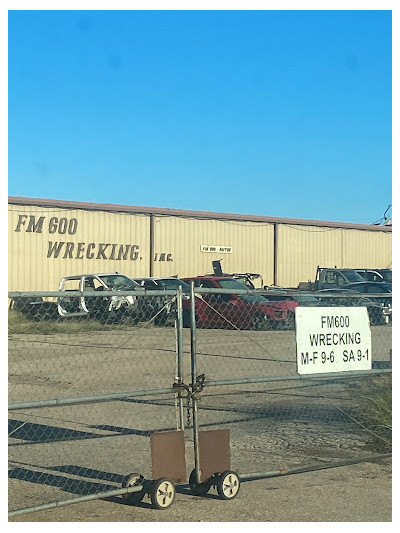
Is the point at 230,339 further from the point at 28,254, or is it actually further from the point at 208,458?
the point at 28,254

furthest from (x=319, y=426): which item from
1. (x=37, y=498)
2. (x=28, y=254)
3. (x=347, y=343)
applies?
(x=28, y=254)

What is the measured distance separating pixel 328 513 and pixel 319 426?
3.33 m

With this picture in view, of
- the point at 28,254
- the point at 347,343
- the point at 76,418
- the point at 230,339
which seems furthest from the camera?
the point at 28,254

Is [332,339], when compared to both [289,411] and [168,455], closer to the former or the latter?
[168,455]

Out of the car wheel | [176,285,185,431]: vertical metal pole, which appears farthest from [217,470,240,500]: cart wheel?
the car wheel

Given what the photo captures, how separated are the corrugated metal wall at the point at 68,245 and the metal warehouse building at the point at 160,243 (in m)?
0.04

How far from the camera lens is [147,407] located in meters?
11.0

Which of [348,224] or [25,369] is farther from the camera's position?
[348,224]

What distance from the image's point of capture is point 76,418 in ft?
33.4

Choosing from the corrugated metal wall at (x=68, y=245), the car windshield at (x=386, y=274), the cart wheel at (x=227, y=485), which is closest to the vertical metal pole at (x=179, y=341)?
the cart wheel at (x=227, y=485)

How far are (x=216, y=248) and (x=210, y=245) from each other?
1.15ft

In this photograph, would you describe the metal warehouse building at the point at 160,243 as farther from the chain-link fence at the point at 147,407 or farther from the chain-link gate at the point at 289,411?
the chain-link gate at the point at 289,411

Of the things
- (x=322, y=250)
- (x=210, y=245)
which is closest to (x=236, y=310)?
(x=210, y=245)

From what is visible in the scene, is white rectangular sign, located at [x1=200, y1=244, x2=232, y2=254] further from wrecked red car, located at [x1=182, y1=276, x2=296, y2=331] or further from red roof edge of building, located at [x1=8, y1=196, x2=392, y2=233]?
wrecked red car, located at [x1=182, y1=276, x2=296, y2=331]
